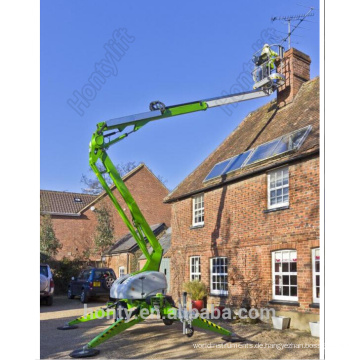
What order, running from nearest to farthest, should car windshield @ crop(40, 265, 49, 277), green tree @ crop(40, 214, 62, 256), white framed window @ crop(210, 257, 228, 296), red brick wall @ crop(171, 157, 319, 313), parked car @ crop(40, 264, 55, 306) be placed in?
red brick wall @ crop(171, 157, 319, 313) → white framed window @ crop(210, 257, 228, 296) → parked car @ crop(40, 264, 55, 306) → car windshield @ crop(40, 265, 49, 277) → green tree @ crop(40, 214, 62, 256)

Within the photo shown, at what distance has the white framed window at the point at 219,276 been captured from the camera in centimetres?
1281

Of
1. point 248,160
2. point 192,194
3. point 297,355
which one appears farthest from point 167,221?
point 297,355

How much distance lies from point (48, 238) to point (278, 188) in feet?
42.3

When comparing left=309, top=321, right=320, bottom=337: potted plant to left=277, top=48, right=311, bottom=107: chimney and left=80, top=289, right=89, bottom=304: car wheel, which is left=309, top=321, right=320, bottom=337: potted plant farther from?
left=80, top=289, right=89, bottom=304: car wheel

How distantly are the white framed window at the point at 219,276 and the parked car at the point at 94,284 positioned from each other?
5.51m

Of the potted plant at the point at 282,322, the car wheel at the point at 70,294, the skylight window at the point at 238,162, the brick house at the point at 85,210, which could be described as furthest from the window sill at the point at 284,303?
the brick house at the point at 85,210

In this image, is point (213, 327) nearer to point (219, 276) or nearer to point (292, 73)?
point (219, 276)

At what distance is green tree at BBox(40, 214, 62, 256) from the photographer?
19922 millimetres

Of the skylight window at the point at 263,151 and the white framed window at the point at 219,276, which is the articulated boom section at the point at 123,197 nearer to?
the white framed window at the point at 219,276

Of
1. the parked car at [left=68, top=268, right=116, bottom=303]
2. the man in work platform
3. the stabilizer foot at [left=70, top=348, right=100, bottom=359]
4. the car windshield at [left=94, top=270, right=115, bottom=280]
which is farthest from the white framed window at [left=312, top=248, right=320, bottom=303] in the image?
the car windshield at [left=94, top=270, right=115, bottom=280]

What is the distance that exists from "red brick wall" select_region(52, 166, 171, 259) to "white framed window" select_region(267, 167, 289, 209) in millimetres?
12959

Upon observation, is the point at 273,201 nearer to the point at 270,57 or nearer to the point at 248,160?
the point at 248,160
